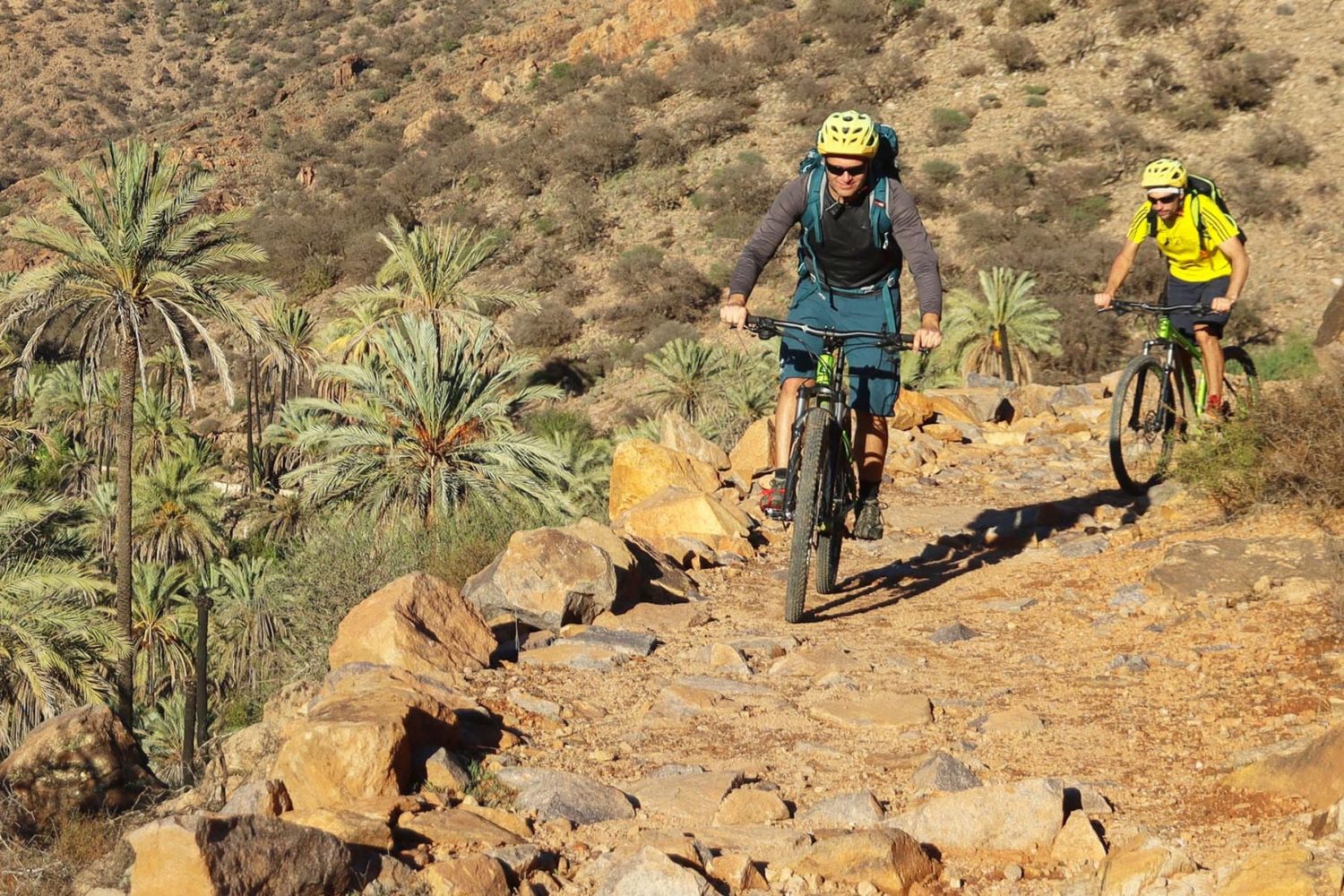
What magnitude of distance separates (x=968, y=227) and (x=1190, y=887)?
3792 centimetres

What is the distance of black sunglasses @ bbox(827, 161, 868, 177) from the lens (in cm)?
582

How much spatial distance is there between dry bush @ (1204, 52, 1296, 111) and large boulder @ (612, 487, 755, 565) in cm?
3859

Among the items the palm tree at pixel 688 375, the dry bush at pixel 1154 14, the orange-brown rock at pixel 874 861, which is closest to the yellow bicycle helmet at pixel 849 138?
the orange-brown rock at pixel 874 861

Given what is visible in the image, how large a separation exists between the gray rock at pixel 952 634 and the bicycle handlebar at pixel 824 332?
1.35 metres

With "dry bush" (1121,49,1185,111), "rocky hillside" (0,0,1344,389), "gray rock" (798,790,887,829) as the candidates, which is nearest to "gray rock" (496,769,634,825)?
"gray rock" (798,790,887,829)

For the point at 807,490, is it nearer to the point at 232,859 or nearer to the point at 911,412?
the point at 232,859

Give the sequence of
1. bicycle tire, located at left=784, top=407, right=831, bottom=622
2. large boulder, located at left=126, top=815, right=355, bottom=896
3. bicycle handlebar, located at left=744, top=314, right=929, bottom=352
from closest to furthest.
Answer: large boulder, located at left=126, top=815, right=355, bottom=896
bicycle handlebar, located at left=744, top=314, right=929, bottom=352
bicycle tire, located at left=784, top=407, right=831, bottom=622

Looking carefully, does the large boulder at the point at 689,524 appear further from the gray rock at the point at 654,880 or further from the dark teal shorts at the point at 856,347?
the gray rock at the point at 654,880

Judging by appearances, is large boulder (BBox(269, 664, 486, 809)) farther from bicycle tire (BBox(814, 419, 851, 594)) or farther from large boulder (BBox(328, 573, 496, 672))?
bicycle tire (BBox(814, 419, 851, 594))

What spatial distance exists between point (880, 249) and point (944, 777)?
2887 mm

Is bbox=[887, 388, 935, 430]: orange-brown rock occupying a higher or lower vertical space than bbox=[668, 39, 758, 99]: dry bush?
lower

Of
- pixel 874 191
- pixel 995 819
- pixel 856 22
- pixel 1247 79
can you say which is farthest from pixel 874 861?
pixel 856 22

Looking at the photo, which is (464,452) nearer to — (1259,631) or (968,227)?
(1259,631)

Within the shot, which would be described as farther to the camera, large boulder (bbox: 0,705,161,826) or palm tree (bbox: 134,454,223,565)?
palm tree (bbox: 134,454,223,565)
